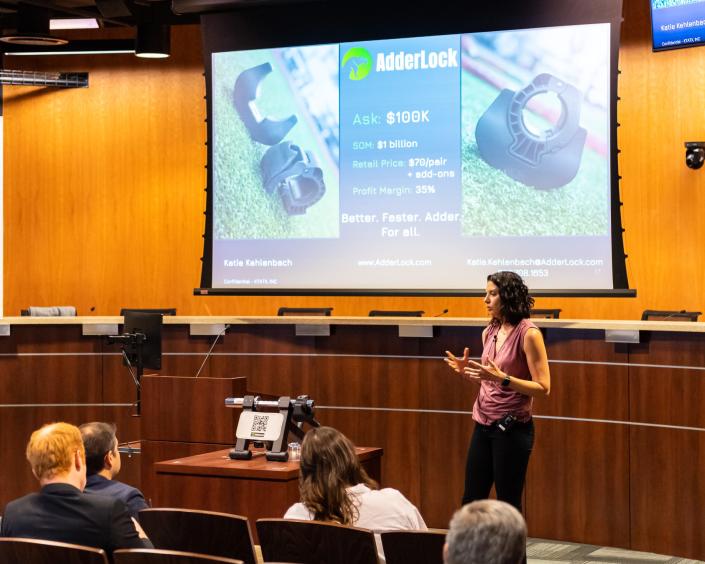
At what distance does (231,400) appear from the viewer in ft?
16.5

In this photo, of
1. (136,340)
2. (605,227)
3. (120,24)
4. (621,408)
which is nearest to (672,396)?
(621,408)

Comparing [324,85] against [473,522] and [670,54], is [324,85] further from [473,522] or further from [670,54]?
[473,522]

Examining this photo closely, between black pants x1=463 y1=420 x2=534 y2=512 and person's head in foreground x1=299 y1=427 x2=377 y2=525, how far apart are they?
1.41 metres

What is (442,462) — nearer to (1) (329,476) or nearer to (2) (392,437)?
(2) (392,437)

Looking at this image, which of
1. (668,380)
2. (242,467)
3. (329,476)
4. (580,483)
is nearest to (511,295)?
(242,467)

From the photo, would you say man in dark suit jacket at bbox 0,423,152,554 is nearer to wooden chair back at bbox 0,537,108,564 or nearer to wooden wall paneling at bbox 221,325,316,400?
wooden chair back at bbox 0,537,108,564

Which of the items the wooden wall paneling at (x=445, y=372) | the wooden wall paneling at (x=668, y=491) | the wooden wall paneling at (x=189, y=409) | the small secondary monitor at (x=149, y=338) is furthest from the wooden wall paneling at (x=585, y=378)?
the small secondary monitor at (x=149, y=338)

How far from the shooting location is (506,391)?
467cm

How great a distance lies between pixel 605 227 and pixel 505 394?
2337 mm

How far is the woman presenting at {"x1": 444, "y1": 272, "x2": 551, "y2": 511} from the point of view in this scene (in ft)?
15.1

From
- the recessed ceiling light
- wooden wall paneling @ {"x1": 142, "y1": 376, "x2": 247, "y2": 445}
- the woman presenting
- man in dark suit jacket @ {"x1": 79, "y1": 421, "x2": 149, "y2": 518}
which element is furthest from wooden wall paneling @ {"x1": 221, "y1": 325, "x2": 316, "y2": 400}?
the recessed ceiling light

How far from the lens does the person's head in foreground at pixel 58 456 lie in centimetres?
321

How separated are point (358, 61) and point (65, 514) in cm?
501

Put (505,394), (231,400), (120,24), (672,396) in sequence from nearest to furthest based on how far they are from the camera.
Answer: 1. (505,394)
2. (231,400)
3. (672,396)
4. (120,24)
